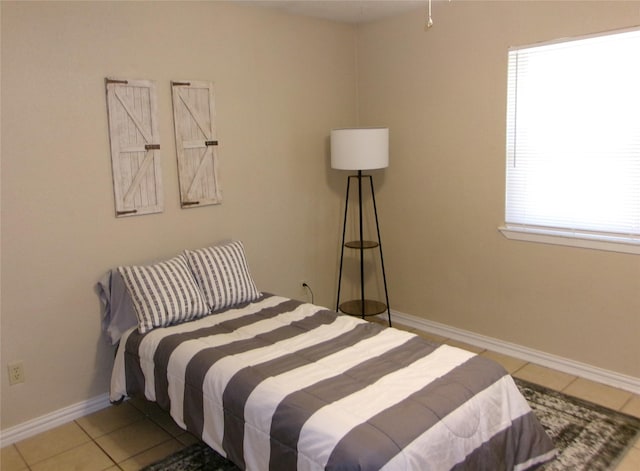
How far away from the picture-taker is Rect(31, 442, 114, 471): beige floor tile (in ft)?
8.64

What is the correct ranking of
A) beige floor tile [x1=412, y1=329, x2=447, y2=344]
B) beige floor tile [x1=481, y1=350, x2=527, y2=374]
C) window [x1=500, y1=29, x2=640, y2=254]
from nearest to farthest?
window [x1=500, y1=29, x2=640, y2=254], beige floor tile [x1=481, y1=350, x2=527, y2=374], beige floor tile [x1=412, y1=329, x2=447, y2=344]

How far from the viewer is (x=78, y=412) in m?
3.11

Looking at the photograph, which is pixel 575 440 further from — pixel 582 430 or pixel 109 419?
pixel 109 419

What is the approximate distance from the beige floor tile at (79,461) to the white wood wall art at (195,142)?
60.4 inches

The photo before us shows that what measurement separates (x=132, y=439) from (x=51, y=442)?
0.45 meters

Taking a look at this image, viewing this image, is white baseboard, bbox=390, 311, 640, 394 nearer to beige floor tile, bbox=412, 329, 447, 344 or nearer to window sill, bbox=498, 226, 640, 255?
beige floor tile, bbox=412, 329, 447, 344

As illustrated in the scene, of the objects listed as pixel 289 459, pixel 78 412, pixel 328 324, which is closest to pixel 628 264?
pixel 328 324

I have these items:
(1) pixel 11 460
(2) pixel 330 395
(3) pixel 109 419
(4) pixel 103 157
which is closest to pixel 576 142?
(2) pixel 330 395

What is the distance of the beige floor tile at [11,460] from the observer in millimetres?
2650

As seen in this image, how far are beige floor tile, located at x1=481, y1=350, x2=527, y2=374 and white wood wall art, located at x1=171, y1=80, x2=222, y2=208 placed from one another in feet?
7.30

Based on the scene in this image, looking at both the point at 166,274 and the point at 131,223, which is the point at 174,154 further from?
the point at 166,274

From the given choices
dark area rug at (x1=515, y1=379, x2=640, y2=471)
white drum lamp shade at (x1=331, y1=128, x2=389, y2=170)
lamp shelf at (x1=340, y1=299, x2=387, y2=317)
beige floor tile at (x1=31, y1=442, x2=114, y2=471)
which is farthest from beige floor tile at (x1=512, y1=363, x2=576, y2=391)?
beige floor tile at (x1=31, y1=442, x2=114, y2=471)

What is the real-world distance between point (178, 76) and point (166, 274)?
1.27 metres

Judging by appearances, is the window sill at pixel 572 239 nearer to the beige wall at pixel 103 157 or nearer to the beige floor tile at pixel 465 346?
the beige floor tile at pixel 465 346
